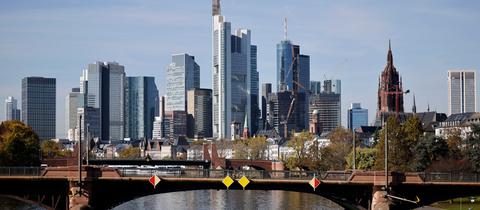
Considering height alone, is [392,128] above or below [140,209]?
above

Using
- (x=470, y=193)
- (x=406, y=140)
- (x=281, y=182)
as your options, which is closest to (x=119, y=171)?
(x=281, y=182)

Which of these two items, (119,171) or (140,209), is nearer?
(119,171)

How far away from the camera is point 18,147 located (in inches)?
6486

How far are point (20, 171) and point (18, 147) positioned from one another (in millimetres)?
76192

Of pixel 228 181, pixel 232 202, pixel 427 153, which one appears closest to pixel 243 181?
pixel 228 181

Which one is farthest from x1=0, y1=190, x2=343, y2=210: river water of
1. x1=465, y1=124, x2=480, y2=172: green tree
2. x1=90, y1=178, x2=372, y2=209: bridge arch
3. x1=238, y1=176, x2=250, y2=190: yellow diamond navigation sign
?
x1=238, y1=176, x2=250, y2=190: yellow diamond navigation sign

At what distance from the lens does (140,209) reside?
130125mm

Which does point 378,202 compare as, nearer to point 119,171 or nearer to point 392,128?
point 119,171

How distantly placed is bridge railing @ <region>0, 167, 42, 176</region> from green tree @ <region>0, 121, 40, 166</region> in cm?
6603

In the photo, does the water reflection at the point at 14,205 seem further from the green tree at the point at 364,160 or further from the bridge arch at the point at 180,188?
the green tree at the point at 364,160

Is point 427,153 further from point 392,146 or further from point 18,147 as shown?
point 18,147

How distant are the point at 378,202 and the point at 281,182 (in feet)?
27.3

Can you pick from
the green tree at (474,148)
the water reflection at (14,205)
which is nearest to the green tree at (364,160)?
the green tree at (474,148)

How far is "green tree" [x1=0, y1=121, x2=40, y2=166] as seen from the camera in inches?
6280
